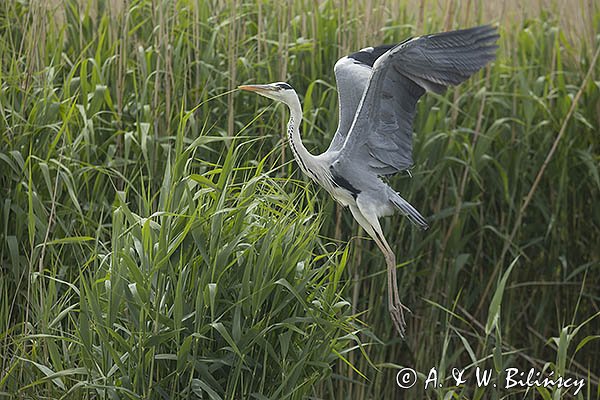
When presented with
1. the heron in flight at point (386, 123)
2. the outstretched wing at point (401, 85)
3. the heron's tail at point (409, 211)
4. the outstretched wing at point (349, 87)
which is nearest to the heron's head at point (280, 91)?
the heron in flight at point (386, 123)

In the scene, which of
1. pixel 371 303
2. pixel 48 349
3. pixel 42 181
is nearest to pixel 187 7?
pixel 42 181

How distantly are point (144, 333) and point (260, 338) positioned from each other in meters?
0.32

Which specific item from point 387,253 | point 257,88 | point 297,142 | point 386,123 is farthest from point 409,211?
point 257,88

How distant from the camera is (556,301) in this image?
4.08 m

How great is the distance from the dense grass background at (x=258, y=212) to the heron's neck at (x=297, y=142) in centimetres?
27

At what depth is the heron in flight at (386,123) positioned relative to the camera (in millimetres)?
2496

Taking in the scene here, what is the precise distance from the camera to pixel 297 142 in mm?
2459

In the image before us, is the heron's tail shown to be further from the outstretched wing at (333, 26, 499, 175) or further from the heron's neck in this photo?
the heron's neck

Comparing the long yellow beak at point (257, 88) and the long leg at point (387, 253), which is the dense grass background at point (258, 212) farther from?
the long yellow beak at point (257, 88)

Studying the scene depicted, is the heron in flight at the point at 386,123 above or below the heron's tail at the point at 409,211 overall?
above

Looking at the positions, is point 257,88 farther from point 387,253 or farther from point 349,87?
point 387,253

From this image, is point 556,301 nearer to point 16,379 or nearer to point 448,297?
point 448,297

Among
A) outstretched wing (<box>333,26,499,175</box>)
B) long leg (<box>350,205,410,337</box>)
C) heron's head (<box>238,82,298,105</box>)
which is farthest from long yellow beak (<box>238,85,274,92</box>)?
long leg (<box>350,205,410,337</box>)

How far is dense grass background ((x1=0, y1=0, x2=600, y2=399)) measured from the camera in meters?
2.69
